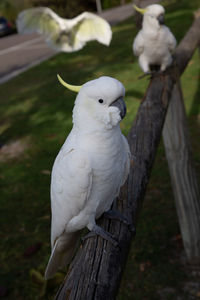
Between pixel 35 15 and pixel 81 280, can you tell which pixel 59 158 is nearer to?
pixel 81 280

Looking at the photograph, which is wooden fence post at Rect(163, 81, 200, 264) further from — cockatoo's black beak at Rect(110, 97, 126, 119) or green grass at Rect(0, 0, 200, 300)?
cockatoo's black beak at Rect(110, 97, 126, 119)

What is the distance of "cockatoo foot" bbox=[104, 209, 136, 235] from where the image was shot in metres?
1.24

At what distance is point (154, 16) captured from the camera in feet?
7.57

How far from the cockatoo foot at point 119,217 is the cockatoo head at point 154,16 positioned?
148cm

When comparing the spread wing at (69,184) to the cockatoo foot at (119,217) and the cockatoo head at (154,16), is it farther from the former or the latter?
the cockatoo head at (154,16)

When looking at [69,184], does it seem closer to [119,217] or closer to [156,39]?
[119,217]

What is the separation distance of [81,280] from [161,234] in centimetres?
185

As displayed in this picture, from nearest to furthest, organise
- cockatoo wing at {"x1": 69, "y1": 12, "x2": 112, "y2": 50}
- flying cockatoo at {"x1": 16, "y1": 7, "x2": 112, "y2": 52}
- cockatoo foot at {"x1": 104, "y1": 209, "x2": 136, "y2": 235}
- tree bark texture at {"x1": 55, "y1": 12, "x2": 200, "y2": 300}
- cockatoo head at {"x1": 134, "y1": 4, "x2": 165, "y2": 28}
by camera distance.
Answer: tree bark texture at {"x1": 55, "y1": 12, "x2": 200, "y2": 300} → cockatoo foot at {"x1": 104, "y1": 209, "x2": 136, "y2": 235} → cockatoo head at {"x1": 134, "y1": 4, "x2": 165, "y2": 28} → cockatoo wing at {"x1": 69, "y1": 12, "x2": 112, "y2": 50} → flying cockatoo at {"x1": 16, "y1": 7, "x2": 112, "y2": 52}

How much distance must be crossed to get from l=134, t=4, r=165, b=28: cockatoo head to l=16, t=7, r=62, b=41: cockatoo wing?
114 centimetres

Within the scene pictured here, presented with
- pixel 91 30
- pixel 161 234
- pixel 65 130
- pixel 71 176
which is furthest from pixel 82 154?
pixel 65 130

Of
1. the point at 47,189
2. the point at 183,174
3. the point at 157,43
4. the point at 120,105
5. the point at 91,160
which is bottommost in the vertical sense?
the point at 47,189

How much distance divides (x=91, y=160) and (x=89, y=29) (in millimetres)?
1983

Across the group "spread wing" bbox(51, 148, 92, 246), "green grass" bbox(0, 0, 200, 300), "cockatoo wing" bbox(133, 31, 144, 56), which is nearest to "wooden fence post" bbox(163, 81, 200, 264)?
"green grass" bbox(0, 0, 200, 300)

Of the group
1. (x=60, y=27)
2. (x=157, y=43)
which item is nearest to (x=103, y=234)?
(x=157, y=43)
